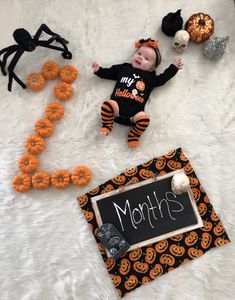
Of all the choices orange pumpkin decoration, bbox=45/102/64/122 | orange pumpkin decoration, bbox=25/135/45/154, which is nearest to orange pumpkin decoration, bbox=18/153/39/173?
orange pumpkin decoration, bbox=25/135/45/154

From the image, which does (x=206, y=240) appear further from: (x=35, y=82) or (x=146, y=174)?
(x=35, y=82)

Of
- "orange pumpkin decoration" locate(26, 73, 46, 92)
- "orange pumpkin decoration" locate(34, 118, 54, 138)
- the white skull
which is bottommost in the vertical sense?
"orange pumpkin decoration" locate(34, 118, 54, 138)

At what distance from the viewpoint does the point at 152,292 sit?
933 millimetres

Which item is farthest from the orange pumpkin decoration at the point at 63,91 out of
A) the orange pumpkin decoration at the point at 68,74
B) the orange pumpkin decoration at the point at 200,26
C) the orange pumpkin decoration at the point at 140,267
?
the orange pumpkin decoration at the point at 140,267

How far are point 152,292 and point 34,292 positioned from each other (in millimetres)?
337

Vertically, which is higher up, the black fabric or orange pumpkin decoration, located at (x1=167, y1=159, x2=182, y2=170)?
the black fabric

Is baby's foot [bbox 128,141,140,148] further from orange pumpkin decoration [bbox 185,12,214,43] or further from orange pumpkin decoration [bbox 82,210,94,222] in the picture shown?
orange pumpkin decoration [bbox 185,12,214,43]

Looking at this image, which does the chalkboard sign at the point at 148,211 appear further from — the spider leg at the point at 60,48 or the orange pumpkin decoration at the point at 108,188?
the spider leg at the point at 60,48

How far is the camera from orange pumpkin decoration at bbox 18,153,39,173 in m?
0.99

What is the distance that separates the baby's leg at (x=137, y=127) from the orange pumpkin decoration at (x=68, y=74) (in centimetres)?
25

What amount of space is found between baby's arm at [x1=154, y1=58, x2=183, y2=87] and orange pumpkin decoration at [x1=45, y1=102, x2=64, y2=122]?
31 cm

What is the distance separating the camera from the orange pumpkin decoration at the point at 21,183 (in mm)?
979

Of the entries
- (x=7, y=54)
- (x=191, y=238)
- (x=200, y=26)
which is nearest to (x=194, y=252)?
(x=191, y=238)

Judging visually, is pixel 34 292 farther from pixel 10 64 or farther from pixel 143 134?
pixel 10 64
